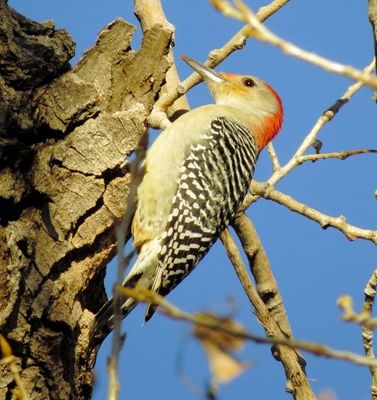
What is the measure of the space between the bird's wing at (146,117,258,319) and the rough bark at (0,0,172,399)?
0.61 meters

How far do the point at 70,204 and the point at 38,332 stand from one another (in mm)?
711

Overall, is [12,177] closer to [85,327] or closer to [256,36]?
[85,327]

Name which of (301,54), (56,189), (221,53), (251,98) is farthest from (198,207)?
(301,54)

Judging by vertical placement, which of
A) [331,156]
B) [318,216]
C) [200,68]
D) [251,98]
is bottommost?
[318,216]

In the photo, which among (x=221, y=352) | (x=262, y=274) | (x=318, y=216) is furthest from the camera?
Answer: (x=262, y=274)

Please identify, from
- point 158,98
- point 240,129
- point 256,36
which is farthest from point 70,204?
point 256,36

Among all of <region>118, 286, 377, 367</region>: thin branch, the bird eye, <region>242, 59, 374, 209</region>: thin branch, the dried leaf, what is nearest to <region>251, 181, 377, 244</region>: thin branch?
<region>242, 59, 374, 209</region>: thin branch

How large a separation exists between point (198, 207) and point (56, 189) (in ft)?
3.86

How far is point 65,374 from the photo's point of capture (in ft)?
12.0

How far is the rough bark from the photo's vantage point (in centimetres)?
351

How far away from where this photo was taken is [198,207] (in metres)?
4.76

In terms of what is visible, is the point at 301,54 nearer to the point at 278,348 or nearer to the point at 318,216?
the point at 278,348

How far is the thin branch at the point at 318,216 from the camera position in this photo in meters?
4.05

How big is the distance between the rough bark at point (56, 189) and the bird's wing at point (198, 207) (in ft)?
2.02
